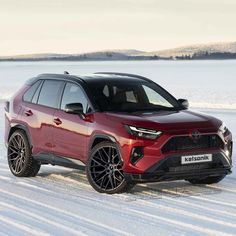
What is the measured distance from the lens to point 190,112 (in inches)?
333

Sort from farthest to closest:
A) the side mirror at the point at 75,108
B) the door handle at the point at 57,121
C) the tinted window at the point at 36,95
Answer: the tinted window at the point at 36,95 → the door handle at the point at 57,121 → the side mirror at the point at 75,108

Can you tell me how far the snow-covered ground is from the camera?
6.01 m

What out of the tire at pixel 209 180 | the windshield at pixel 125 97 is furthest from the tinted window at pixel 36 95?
the tire at pixel 209 180

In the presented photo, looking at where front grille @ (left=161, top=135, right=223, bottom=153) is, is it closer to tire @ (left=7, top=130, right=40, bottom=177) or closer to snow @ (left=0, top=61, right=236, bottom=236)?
snow @ (left=0, top=61, right=236, bottom=236)

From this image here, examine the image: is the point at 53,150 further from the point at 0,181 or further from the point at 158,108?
the point at 158,108

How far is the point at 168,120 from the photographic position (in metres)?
7.77

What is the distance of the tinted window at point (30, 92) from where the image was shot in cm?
955

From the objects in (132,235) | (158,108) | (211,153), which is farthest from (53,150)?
(132,235)

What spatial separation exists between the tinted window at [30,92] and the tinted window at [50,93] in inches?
8.0

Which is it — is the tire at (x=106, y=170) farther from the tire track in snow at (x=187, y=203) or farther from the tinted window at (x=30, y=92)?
the tinted window at (x=30, y=92)

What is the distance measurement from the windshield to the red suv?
13mm

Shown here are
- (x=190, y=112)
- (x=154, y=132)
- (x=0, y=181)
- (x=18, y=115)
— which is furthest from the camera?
(x=18, y=115)

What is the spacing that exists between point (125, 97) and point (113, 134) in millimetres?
1139

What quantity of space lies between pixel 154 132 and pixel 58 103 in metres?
1.80
